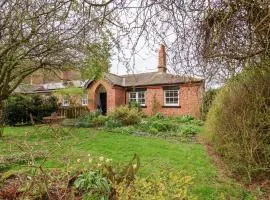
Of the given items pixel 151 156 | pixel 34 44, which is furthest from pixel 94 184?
pixel 34 44

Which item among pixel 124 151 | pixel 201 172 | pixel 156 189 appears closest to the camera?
pixel 156 189

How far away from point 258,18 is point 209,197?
3.35 m

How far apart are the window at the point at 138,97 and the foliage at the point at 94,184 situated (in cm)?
2295

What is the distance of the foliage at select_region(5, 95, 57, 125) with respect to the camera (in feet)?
80.0

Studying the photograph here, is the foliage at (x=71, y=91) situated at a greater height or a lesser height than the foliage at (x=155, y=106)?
greater

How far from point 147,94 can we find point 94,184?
23.2m

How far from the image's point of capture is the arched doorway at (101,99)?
3192 centimetres

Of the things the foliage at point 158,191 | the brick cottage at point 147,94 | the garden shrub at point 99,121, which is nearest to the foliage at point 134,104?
the brick cottage at point 147,94

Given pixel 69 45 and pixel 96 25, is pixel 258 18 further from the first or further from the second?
pixel 69 45

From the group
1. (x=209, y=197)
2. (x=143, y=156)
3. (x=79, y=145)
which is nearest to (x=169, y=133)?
(x=79, y=145)

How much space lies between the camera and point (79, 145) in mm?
12609

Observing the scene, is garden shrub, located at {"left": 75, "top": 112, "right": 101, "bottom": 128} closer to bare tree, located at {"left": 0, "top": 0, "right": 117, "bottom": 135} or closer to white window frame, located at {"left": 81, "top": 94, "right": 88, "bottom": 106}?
bare tree, located at {"left": 0, "top": 0, "right": 117, "bottom": 135}

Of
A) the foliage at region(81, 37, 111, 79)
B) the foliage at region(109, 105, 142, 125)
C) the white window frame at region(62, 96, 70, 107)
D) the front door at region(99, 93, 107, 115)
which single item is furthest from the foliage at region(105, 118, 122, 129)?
the front door at region(99, 93, 107, 115)

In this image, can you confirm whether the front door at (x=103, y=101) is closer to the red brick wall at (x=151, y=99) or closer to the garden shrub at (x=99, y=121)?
the red brick wall at (x=151, y=99)
